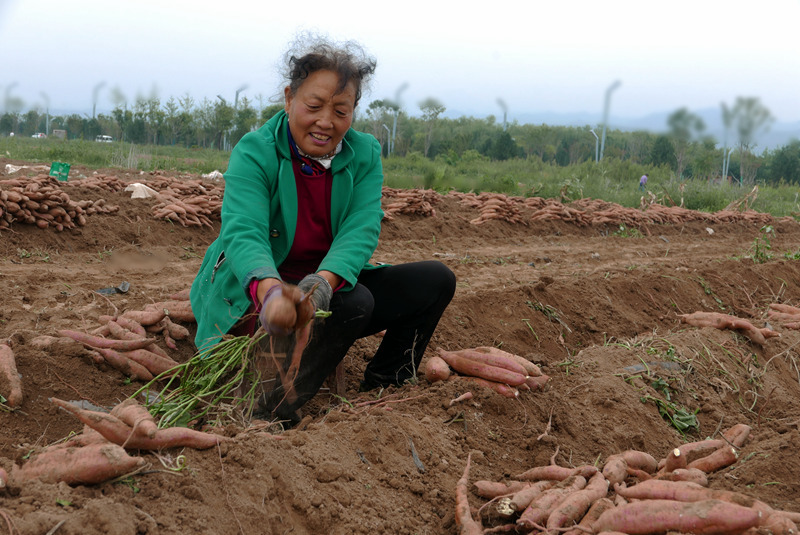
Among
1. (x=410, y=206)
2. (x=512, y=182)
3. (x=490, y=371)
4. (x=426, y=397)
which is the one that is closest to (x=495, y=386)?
(x=490, y=371)

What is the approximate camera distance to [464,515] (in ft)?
6.73

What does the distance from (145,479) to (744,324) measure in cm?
430

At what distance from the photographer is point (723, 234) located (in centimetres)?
1160

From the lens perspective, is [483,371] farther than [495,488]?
Yes

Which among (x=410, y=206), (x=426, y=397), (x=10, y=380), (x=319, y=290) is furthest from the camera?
(x=410, y=206)

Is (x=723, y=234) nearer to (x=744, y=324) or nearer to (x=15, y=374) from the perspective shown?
(x=744, y=324)

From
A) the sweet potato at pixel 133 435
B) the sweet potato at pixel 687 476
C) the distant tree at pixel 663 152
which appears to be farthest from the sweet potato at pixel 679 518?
the distant tree at pixel 663 152

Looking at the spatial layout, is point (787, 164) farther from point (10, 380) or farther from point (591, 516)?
point (10, 380)

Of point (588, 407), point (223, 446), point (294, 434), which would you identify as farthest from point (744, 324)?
point (223, 446)

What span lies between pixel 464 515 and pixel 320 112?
1.64 meters

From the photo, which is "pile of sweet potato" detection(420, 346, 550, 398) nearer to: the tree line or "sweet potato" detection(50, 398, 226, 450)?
"sweet potato" detection(50, 398, 226, 450)

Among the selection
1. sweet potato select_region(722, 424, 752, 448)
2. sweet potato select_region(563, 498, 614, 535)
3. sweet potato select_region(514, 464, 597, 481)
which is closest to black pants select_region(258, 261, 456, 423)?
sweet potato select_region(514, 464, 597, 481)

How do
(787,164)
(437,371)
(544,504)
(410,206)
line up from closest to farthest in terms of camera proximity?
(544,504)
(437,371)
(410,206)
(787,164)

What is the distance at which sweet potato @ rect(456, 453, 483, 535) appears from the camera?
6.50 feet
